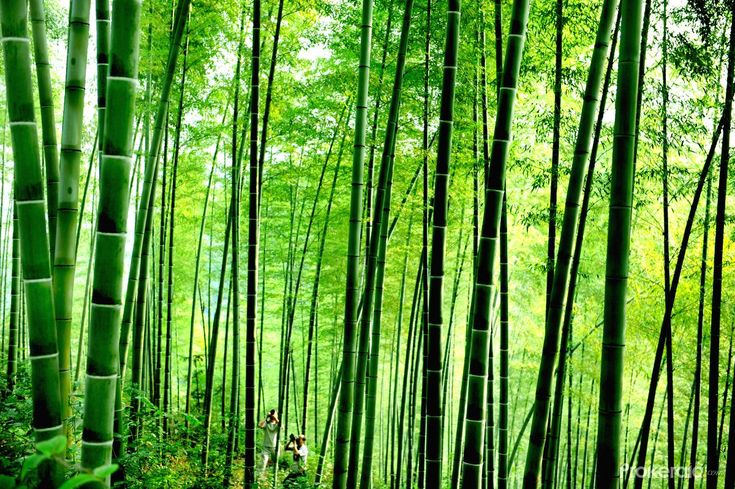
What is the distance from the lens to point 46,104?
276cm

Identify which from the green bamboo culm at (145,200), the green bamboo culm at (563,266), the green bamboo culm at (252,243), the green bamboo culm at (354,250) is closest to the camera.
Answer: the green bamboo culm at (563,266)

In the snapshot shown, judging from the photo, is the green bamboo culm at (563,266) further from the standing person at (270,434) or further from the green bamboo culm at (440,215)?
the standing person at (270,434)

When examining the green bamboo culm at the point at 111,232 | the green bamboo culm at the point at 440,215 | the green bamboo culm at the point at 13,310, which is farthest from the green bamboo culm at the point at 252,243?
the green bamboo culm at the point at 111,232

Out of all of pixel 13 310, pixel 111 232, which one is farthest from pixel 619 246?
pixel 13 310

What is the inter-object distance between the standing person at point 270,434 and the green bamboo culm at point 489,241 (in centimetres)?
490

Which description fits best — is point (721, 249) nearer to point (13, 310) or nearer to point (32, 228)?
point (32, 228)

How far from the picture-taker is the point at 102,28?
8.34ft

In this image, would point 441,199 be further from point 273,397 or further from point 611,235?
point 273,397

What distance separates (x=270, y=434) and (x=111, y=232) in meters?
6.12

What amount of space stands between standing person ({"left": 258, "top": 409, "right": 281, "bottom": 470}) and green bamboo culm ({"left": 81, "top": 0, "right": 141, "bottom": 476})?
17.8ft

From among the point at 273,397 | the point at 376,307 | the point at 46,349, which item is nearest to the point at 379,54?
the point at 376,307

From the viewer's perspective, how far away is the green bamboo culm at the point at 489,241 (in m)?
2.53

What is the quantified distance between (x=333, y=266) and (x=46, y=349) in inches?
280

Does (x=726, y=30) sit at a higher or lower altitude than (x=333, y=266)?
higher
